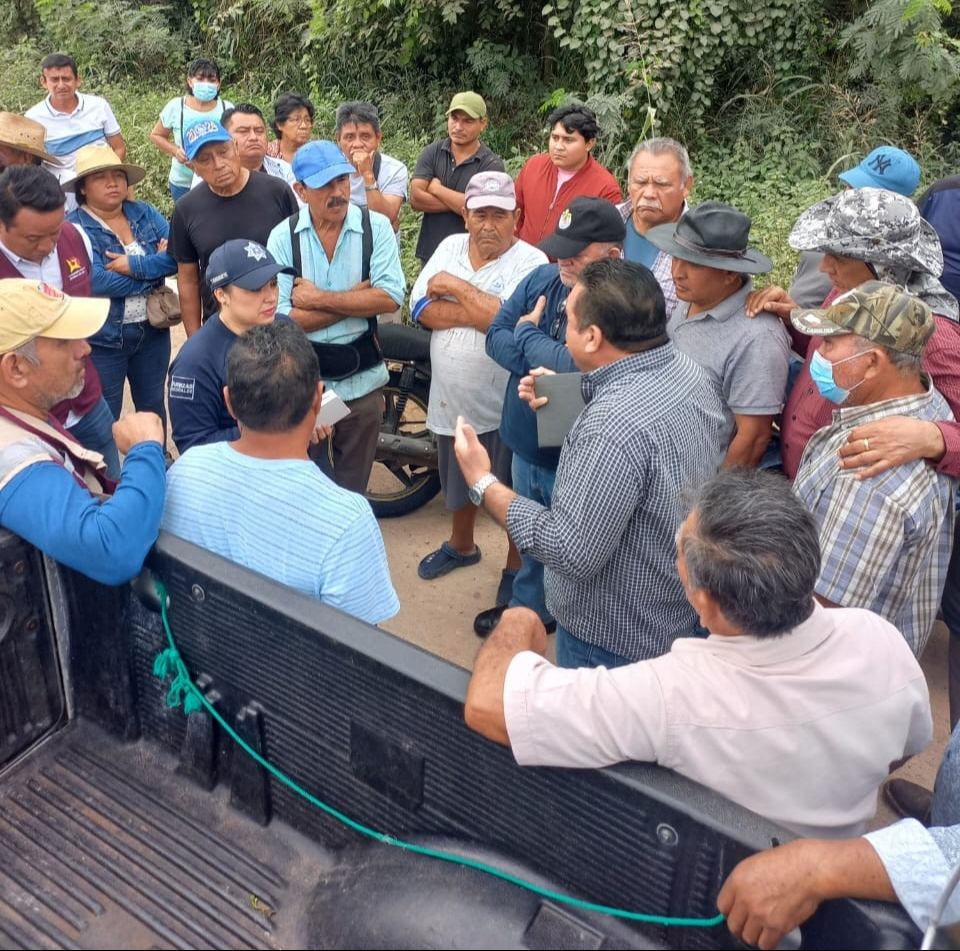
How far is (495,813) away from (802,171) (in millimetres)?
8333

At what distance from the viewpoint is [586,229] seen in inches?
137

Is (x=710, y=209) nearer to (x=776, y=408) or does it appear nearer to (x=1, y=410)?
(x=776, y=408)

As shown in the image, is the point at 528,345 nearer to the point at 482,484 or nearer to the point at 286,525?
the point at 482,484

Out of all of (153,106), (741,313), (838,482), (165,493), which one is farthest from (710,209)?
(153,106)

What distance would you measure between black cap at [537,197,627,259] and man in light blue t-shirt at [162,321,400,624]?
4.69ft

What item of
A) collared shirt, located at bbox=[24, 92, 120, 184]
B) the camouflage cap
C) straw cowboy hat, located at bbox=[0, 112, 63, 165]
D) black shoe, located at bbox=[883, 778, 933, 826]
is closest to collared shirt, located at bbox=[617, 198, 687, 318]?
the camouflage cap

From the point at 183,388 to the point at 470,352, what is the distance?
1314mm

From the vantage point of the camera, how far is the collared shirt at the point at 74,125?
23.3 feet

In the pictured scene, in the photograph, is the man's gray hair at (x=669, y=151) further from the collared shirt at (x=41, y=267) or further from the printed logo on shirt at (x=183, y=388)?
the collared shirt at (x=41, y=267)

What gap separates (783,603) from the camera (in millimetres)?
1706

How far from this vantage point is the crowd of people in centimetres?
172

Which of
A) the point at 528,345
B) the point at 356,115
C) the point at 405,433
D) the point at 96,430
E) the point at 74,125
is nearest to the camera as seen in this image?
the point at 528,345

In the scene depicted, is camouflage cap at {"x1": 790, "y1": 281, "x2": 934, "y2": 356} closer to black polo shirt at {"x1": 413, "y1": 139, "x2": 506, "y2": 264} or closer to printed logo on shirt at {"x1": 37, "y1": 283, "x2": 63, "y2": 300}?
printed logo on shirt at {"x1": 37, "y1": 283, "x2": 63, "y2": 300}

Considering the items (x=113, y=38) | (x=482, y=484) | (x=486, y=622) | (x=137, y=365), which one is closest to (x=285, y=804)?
(x=482, y=484)
